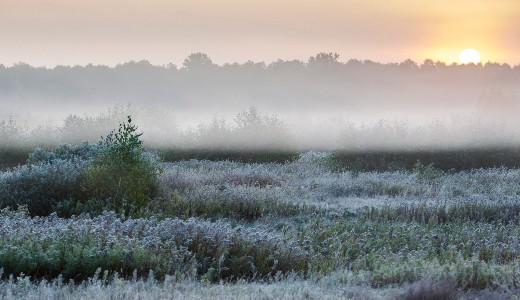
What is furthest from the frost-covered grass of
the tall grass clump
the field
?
the tall grass clump

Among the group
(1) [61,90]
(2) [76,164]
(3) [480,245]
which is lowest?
(3) [480,245]

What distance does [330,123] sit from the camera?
4984 centimetres

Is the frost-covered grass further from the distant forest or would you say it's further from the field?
the distant forest

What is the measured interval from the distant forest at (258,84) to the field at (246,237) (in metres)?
65.6

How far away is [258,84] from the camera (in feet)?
305

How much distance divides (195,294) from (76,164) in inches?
442

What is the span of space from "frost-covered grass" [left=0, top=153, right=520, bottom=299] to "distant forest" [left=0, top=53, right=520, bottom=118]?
67.6 m

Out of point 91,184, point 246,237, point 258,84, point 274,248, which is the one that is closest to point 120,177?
point 91,184

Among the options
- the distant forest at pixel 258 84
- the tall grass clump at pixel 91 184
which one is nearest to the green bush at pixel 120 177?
the tall grass clump at pixel 91 184

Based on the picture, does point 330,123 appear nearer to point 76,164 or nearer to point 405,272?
point 76,164

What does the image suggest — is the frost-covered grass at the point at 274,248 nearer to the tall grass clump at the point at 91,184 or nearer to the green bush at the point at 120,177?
the green bush at the point at 120,177

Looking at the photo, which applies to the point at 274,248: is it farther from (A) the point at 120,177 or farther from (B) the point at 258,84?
(B) the point at 258,84

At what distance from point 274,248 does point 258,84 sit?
83.1m

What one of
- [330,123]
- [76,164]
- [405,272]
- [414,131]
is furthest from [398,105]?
[405,272]
